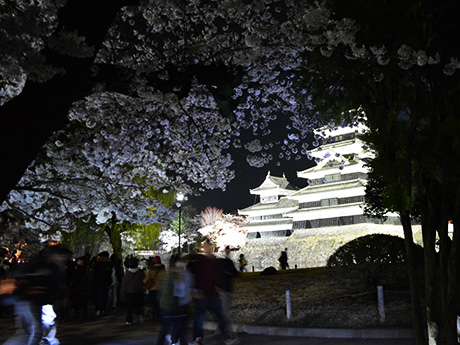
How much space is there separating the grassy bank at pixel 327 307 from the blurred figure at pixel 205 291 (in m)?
3.01

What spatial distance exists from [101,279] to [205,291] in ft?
23.0

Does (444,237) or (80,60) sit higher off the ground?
(80,60)

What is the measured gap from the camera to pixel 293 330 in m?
10.4

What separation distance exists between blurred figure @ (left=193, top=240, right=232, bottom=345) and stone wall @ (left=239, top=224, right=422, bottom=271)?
35364 millimetres

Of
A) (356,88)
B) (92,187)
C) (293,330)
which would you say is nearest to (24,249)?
(92,187)

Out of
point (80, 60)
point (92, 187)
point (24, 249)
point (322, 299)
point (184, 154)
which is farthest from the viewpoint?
point (24, 249)

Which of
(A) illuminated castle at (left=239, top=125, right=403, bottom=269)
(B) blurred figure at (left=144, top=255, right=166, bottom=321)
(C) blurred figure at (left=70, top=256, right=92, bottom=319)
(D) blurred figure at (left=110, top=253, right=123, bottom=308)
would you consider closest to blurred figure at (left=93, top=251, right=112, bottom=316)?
(C) blurred figure at (left=70, top=256, right=92, bottom=319)

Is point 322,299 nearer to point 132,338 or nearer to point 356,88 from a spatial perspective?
point 132,338

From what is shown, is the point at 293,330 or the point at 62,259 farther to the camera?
the point at 293,330

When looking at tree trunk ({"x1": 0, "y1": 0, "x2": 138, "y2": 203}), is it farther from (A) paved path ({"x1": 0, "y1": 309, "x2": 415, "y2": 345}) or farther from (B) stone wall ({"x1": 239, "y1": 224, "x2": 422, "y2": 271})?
(B) stone wall ({"x1": 239, "y1": 224, "x2": 422, "y2": 271})

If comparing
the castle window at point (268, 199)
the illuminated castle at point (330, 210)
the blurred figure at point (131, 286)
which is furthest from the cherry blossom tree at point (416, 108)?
the castle window at point (268, 199)

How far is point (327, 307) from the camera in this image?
12.2 m

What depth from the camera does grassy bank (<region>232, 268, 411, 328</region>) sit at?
415 inches

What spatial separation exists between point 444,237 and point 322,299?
24.3 feet
